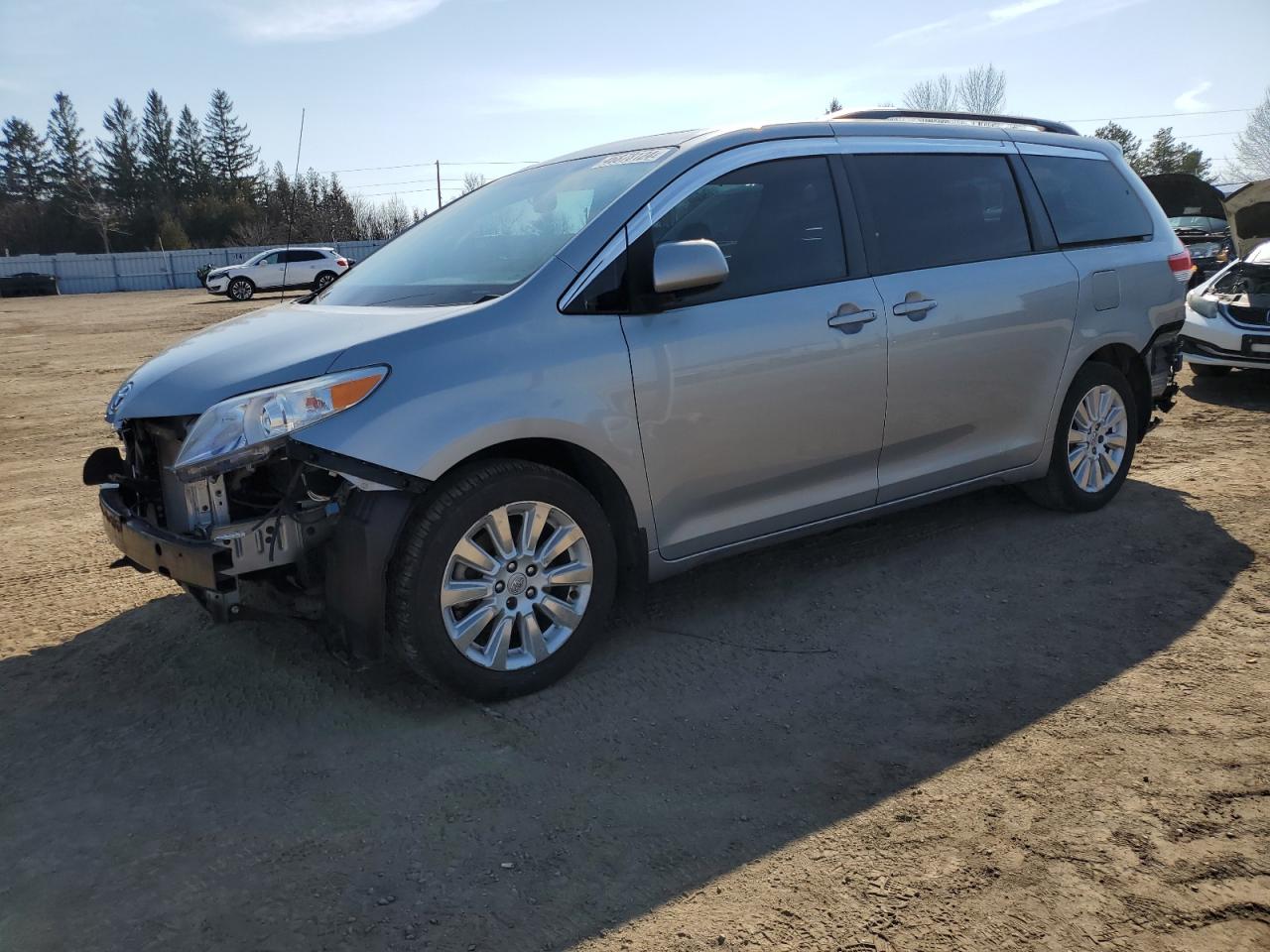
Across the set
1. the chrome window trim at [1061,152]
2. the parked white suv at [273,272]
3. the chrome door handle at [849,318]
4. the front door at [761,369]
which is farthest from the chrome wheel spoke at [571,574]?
the parked white suv at [273,272]

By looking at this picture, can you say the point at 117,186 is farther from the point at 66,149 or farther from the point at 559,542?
the point at 559,542

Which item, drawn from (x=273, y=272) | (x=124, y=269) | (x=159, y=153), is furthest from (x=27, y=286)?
(x=159, y=153)

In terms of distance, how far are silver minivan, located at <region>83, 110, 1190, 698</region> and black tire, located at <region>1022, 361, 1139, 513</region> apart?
3cm

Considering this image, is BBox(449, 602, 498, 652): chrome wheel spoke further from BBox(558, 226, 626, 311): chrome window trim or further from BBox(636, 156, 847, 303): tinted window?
BBox(636, 156, 847, 303): tinted window

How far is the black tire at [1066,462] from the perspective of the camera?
5250 mm

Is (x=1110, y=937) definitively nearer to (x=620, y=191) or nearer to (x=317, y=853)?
(x=317, y=853)

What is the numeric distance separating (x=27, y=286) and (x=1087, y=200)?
5444 centimetres

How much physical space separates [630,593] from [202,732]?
1.91m

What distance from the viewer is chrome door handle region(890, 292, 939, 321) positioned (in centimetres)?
436

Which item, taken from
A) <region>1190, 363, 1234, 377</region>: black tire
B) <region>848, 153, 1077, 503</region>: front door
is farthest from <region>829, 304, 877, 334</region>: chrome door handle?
<region>1190, 363, 1234, 377</region>: black tire

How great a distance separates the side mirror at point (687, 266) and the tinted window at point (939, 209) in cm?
104

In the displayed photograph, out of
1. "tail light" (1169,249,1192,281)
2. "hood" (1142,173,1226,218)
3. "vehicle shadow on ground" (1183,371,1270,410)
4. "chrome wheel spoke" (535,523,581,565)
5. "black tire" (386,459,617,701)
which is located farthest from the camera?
"hood" (1142,173,1226,218)

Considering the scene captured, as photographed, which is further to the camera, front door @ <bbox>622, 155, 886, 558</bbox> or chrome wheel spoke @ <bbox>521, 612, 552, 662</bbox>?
front door @ <bbox>622, 155, 886, 558</bbox>

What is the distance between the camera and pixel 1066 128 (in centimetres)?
564
